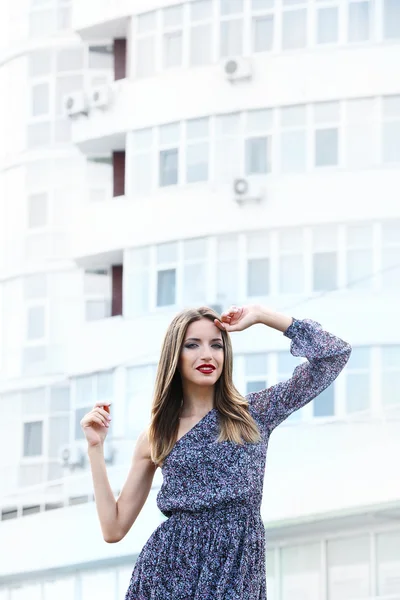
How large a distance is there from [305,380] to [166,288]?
24.9m

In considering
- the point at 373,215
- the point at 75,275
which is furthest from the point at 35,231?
the point at 373,215

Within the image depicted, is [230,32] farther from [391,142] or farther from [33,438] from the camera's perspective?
[33,438]

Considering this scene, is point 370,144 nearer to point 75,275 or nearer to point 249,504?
point 75,275

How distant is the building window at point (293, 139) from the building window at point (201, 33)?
84.3 inches

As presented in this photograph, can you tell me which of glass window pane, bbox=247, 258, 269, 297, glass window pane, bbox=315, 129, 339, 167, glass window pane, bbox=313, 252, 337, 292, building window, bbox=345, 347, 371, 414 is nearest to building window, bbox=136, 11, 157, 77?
glass window pane, bbox=315, 129, 339, 167

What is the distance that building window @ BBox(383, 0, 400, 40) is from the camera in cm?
2880

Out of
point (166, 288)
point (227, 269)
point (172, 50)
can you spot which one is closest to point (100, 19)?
point (172, 50)

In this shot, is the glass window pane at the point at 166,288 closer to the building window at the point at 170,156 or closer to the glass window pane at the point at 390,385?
the building window at the point at 170,156

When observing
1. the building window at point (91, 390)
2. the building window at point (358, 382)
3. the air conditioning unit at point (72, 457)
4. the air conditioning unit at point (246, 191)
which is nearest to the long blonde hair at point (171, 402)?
the building window at point (358, 382)

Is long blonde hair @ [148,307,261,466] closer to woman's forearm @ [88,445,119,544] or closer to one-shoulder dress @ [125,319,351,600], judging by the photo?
one-shoulder dress @ [125,319,351,600]

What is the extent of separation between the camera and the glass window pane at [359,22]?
28828mm

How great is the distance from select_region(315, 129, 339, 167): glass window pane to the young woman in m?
24.2

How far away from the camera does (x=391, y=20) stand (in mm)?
28859

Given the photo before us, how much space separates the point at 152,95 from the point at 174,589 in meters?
26.5
